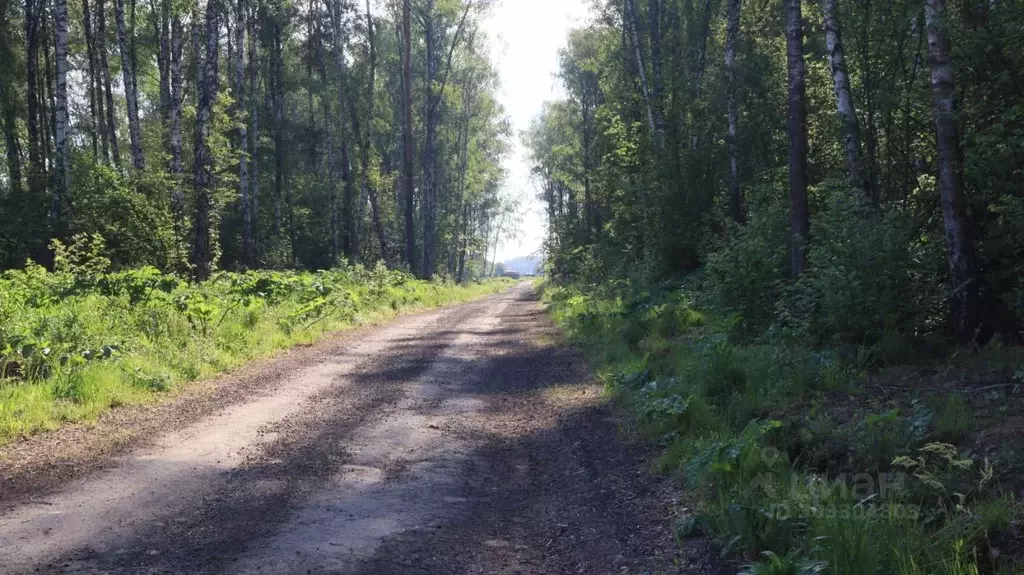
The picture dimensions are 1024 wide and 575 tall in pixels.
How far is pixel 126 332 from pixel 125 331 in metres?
0.07

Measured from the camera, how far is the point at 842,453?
5090 millimetres

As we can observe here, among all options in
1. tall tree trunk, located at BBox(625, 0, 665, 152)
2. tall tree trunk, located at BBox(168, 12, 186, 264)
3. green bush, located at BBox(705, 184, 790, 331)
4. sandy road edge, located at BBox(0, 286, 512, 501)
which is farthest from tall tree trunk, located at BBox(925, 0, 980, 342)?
tall tree trunk, located at BBox(168, 12, 186, 264)

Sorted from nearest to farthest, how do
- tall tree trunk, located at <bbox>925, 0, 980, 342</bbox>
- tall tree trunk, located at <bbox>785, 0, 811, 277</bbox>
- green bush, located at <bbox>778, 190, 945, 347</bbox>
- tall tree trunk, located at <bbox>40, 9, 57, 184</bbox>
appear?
tall tree trunk, located at <bbox>925, 0, 980, 342</bbox>, green bush, located at <bbox>778, 190, 945, 347</bbox>, tall tree trunk, located at <bbox>785, 0, 811, 277</bbox>, tall tree trunk, located at <bbox>40, 9, 57, 184</bbox>

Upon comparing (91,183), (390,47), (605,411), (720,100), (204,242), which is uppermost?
(390,47)

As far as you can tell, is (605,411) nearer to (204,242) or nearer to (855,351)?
(855,351)

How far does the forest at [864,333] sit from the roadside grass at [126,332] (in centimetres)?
595

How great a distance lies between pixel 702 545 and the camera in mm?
4367

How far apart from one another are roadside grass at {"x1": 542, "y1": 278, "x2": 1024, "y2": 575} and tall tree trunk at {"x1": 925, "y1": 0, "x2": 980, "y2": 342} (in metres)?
0.53

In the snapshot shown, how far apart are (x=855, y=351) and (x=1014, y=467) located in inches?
156

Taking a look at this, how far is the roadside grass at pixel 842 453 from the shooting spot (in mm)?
3559

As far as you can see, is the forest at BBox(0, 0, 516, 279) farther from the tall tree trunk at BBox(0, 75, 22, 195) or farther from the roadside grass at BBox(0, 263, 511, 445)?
the roadside grass at BBox(0, 263, 511, 445)

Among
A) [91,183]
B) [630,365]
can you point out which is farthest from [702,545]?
[91,183]

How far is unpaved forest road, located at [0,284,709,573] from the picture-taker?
14.0 feet

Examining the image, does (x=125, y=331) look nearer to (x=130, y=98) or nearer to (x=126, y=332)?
(x=126, y=332)
